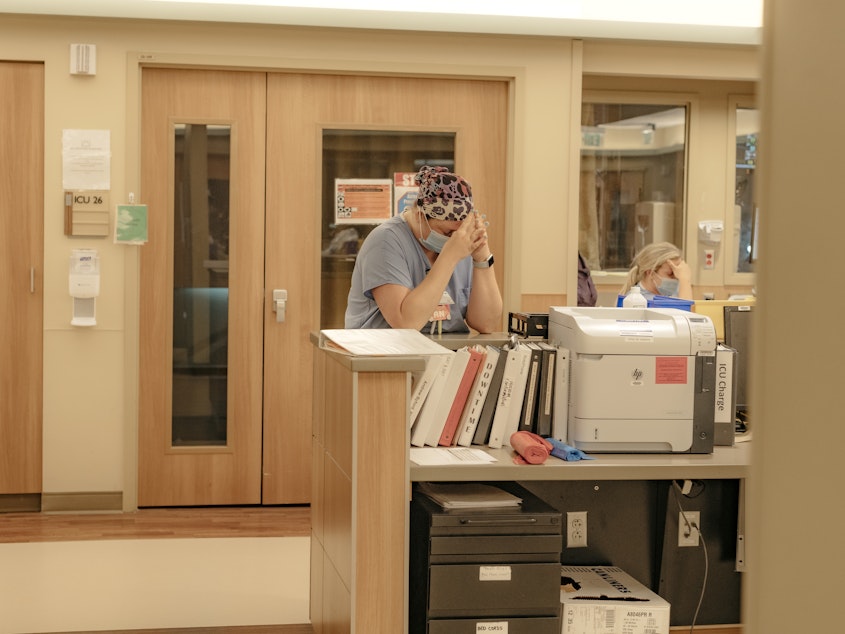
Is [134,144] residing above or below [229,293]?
above

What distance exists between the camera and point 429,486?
2709 millimetres

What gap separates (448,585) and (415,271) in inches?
44.0

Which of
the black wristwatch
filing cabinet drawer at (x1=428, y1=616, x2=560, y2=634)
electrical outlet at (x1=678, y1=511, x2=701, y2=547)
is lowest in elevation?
filing cabinet drawer at (x1=428, y1=616, x2=560, y2=634)

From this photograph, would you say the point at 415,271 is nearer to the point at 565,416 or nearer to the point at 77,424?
the point at 565,416

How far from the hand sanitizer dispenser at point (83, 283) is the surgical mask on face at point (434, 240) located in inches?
84.9

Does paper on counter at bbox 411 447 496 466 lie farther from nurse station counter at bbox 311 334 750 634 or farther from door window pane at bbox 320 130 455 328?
door window pane at bbox 320 130 455 328

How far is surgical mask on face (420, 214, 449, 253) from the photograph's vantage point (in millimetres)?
3168

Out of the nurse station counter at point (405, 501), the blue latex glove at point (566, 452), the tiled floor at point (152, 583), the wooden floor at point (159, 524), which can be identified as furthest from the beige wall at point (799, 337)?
the wooden floor at point (159, 524)

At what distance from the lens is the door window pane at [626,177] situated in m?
5.59

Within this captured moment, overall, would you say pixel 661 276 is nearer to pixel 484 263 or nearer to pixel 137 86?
pixel 484 263

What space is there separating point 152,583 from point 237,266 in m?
1.70

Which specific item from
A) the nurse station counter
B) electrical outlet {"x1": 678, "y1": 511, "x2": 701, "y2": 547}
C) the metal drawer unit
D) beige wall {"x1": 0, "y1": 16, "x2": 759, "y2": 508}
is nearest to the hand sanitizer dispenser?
beige wall {"x1": 0, "y1": 16, "x2": 759, "y2": 508}

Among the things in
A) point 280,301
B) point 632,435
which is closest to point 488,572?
point 632,435

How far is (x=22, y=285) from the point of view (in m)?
4.77
